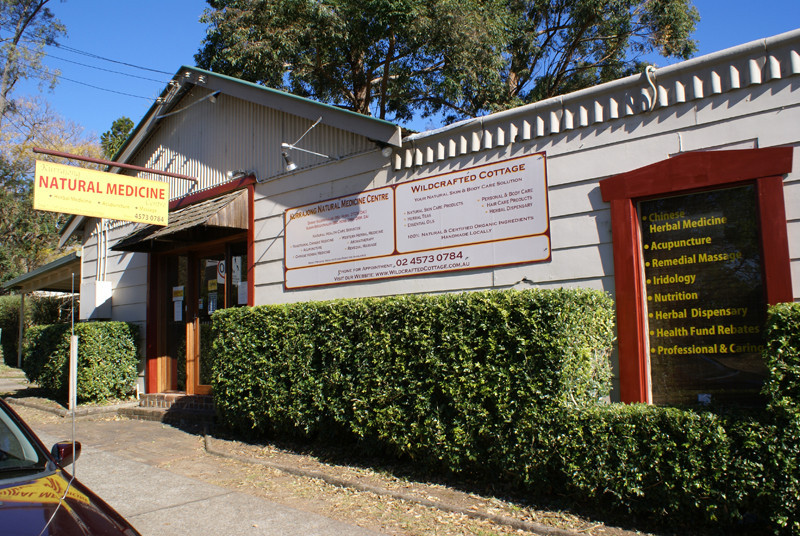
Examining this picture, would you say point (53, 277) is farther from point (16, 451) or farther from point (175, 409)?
point (16, 451)

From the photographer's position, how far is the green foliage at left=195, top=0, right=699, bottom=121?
17.0m

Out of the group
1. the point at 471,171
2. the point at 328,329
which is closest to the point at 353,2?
the point at 471,171

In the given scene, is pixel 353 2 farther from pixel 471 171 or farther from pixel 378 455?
pixel 378 455

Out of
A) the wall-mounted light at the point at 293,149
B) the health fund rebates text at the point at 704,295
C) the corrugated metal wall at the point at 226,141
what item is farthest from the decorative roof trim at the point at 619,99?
the wall-mounted light at the point at 293,149

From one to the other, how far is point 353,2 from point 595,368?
48.6 feet

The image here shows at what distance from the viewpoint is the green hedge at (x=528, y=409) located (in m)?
3.98

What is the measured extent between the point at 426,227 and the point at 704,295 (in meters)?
3.18

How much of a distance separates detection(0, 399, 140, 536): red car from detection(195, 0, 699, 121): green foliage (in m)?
15.1

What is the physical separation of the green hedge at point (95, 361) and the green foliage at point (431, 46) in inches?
366

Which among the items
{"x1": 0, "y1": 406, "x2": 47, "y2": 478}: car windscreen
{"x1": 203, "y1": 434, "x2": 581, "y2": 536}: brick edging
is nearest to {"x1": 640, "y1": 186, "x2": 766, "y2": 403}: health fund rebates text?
{"x1": 203, "y1": 434, "x2": 581, "y2": 536}: brick edging

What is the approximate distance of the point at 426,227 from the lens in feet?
23.6

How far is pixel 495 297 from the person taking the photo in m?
5.34

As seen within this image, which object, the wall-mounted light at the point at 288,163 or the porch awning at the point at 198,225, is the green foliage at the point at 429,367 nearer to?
the porch awning at the point at 198,225

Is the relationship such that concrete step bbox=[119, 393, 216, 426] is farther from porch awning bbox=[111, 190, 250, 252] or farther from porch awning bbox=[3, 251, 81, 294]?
porch awning bbox=[3, 251, 81, 294]
